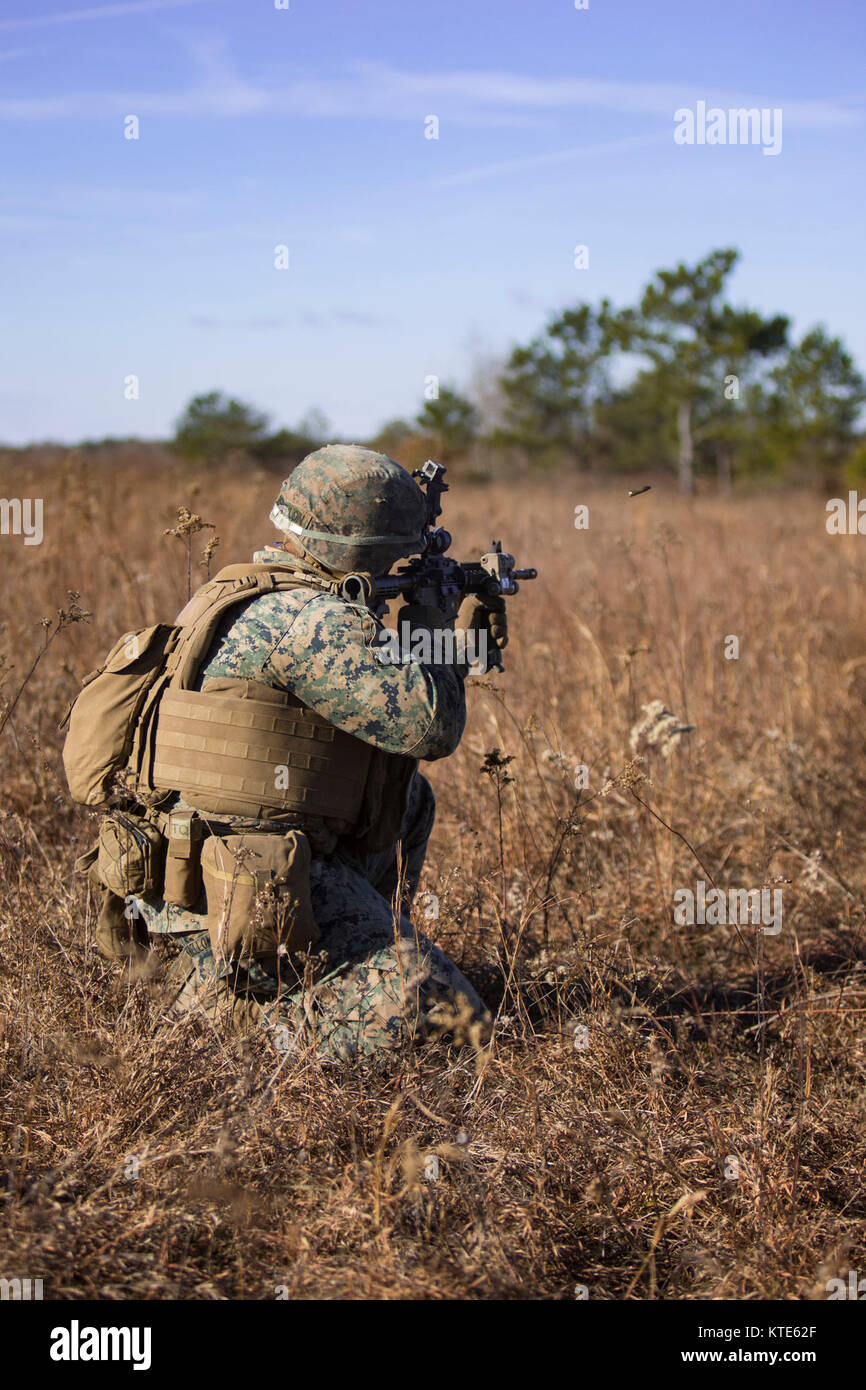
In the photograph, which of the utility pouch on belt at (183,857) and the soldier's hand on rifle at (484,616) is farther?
the soldier's hand on rifle at (484,616)

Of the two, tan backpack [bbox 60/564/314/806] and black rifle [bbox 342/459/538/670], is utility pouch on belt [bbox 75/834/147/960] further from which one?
black rifle [bbox 342/459/538/670]

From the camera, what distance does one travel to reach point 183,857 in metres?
2.53

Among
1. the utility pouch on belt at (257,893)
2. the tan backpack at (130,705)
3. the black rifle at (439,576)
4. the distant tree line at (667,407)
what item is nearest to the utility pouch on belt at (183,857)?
the utility pouch on belt at (257,893)

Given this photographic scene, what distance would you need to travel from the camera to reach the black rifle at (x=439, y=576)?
277 cm

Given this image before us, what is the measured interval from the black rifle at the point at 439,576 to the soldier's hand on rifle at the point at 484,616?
0.02 m

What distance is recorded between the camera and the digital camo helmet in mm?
2607

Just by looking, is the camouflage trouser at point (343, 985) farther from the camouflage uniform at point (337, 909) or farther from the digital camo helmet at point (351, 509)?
the digital camo helmet at point (351, 509)

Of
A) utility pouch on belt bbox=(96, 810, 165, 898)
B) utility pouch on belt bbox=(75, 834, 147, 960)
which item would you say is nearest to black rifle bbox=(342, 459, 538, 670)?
utility pouch on belt bbox=(96, 810, 165, 898)

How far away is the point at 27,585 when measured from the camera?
5.43 metres

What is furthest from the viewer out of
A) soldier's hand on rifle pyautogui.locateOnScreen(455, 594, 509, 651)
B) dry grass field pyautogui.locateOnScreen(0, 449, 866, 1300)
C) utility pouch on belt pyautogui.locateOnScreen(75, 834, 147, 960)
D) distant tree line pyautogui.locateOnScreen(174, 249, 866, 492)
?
distant tree line pyautogui.locateOnScreen(174, 249, 866, 492)

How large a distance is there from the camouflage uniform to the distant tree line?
15.4 meters

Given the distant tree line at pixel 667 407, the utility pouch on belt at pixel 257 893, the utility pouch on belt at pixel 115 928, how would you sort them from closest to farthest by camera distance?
the utility pouch on belt at pixel 257 893 < the utility pouch on belt at pixel 115 928 < the distant tree line at pixel 667 407

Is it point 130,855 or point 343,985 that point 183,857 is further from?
point 343,985

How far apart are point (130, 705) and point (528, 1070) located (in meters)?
1.30
